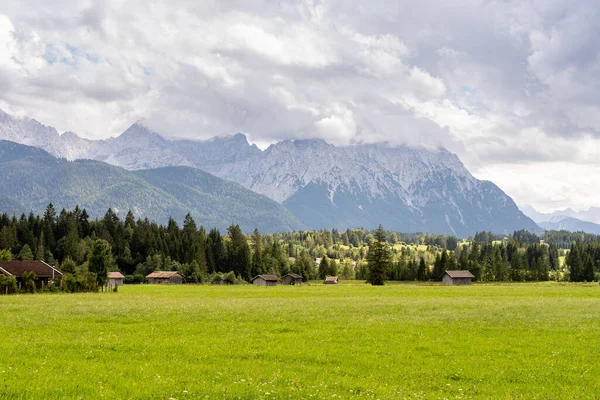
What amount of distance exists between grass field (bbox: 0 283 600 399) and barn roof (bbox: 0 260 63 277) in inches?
Answer: 2546

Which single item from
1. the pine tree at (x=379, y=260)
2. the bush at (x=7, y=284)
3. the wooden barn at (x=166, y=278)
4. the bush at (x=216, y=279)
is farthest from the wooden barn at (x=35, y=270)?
the pine tree at (x=379, y=260)

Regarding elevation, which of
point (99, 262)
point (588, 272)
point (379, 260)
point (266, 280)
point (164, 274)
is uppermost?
point (379, 260)

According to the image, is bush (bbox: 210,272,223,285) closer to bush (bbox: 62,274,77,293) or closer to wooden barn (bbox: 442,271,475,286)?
wooden barn (bbox: 442,271,475,286)

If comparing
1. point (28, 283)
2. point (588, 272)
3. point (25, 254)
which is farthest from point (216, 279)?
point (588, 272)

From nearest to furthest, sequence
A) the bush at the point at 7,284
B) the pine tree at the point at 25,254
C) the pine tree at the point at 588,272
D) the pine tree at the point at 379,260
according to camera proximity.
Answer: the bush at the point at 7,284
the pine tree at the point at 379,260
the pine tree at the point at 25,254
the pine tree at the point at 588,272

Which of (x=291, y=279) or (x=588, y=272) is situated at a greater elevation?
(x=588, y=272)

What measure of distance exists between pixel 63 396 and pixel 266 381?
23.6 ft

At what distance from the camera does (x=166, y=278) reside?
170 metres

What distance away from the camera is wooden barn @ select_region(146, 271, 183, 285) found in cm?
17012

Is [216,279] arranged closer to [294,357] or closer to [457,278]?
[457,278]

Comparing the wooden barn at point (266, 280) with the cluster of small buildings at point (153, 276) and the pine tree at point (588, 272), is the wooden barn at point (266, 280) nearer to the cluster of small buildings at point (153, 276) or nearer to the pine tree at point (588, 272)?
the cluster of small buildings at point (153, 276)

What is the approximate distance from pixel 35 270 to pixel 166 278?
2649 inches

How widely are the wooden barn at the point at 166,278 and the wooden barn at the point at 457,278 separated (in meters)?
87.1

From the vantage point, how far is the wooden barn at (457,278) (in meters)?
175
